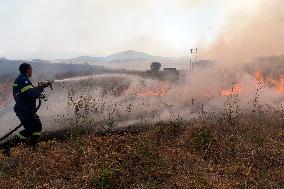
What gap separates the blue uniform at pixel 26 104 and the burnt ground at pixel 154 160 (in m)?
0.51

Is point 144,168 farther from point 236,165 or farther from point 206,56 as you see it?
point 206,56

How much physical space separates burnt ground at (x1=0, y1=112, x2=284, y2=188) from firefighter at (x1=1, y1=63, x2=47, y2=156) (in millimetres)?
318

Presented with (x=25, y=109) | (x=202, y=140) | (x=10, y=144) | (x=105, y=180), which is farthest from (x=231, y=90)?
(x=105, y=180)

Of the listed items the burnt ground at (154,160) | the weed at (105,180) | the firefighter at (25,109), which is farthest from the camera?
the firefighter at (25,109)

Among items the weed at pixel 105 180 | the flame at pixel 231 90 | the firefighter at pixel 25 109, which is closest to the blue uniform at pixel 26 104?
the firefighter at pixel 25 109

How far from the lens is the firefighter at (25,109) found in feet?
27.4

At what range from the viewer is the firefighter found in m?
8.34

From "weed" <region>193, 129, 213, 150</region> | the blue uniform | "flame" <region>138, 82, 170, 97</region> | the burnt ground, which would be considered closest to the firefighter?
the blue uniform

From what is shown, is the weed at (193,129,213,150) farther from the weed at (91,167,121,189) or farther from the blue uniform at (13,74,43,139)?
the blue uniform at (13,74,43,139)

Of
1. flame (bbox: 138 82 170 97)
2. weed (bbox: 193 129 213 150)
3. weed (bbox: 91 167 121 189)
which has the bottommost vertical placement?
weed (bbox: 91 167 121 189)

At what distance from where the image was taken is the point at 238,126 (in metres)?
10.2

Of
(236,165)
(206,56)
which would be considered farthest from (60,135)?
(206,56)

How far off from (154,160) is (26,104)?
3.21 metres

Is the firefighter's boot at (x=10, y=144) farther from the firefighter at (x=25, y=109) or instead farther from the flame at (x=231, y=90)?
the flame at (x=231, y=90)
